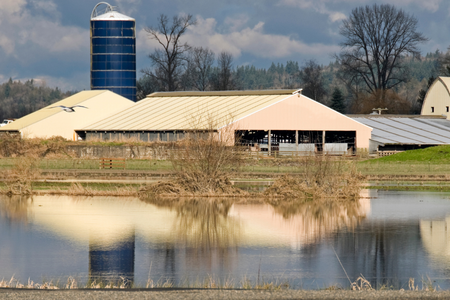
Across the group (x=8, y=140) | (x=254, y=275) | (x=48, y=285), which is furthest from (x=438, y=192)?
(x=8, y=140)

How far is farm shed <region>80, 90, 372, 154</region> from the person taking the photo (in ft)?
178

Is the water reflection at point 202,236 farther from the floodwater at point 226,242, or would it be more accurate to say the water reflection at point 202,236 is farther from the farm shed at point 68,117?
the farm shed at point 68,117

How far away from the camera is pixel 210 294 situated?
10250 mm

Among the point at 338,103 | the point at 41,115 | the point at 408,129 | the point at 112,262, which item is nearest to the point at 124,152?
the point at 41,115

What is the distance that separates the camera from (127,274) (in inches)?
492

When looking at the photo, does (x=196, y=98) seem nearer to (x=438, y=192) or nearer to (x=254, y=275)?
(x=438, y=192)

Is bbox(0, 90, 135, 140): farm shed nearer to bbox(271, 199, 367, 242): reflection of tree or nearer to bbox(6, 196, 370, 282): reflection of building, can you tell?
bbox(6, 196, 370, 282): reflection of building

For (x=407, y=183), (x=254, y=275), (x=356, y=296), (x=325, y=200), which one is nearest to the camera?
(x=356, y=296)

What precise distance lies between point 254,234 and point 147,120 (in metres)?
43.1

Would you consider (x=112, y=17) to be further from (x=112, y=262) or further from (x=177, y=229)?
(x=112, y=262)

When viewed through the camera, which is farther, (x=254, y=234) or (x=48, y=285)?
(x=254, y=234)

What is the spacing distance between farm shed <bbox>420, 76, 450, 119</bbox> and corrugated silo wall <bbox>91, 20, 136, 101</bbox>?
39.1 metres

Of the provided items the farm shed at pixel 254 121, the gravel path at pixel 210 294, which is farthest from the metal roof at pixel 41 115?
A: the gravel path at pixel 210 294

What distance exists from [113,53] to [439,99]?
42201mm
